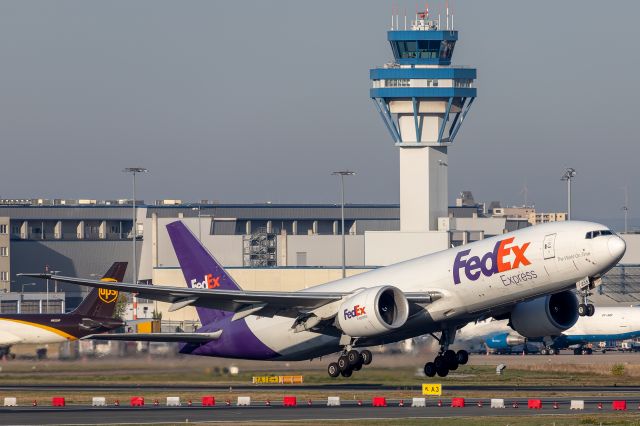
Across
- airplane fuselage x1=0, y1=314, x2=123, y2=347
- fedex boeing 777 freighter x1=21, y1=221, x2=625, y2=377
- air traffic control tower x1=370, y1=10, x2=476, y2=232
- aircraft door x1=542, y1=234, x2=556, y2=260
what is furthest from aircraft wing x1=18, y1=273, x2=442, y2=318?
air traffic control tower x1=370, y1=10, x2=476, y2=232

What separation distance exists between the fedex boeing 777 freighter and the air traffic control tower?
9895cm

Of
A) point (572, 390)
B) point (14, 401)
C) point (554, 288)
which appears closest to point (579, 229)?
point (554, 288)

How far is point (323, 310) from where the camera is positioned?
58.6 m

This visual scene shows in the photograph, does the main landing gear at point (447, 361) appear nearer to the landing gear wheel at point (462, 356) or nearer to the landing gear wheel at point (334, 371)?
the landing gear wheel at point (462, 356)

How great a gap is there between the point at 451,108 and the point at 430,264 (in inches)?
4295

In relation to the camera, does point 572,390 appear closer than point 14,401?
No

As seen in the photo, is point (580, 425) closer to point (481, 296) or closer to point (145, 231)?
point (481, 296)

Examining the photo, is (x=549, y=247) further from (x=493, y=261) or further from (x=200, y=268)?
(x=200, y=268)

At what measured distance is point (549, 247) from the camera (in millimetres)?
52938

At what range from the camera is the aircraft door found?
173ft

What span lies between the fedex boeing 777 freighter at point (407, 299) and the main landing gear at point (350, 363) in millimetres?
45

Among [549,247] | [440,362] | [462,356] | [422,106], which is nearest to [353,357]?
[440,362]

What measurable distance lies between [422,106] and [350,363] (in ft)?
353

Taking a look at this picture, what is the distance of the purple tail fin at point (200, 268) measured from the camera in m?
64.1
